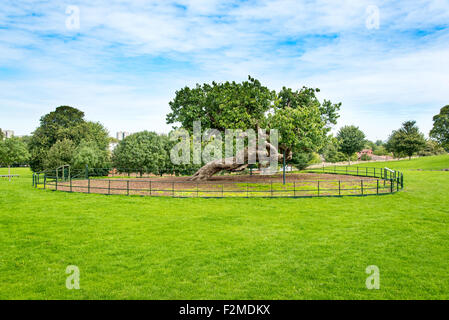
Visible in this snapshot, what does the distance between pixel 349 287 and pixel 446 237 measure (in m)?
6.68

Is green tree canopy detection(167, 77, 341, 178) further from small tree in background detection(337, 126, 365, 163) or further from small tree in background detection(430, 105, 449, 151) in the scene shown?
small tree in background detection(430, 105, 449, 151)

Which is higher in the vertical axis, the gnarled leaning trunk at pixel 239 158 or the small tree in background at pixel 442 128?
the small tree in background at pixel 442 128

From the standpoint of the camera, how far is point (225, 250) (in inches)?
396

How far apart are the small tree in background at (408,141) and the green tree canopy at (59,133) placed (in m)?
64.1

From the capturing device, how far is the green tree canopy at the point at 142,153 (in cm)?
4850

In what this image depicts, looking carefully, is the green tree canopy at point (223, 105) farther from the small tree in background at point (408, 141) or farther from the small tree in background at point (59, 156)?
the small tree in background at point (408, 141)

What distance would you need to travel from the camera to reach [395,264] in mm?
8836

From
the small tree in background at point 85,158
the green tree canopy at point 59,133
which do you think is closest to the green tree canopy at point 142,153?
the green tree canopy at point 59,133

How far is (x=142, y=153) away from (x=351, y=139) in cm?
4626

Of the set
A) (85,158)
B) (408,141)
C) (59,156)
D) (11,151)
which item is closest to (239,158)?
(85,158)

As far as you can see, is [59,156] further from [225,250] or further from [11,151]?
[225,250]

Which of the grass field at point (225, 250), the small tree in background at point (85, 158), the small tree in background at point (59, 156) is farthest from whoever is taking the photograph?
the small tree in background at point (59, 156)

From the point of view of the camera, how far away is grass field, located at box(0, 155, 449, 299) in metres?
7.36
